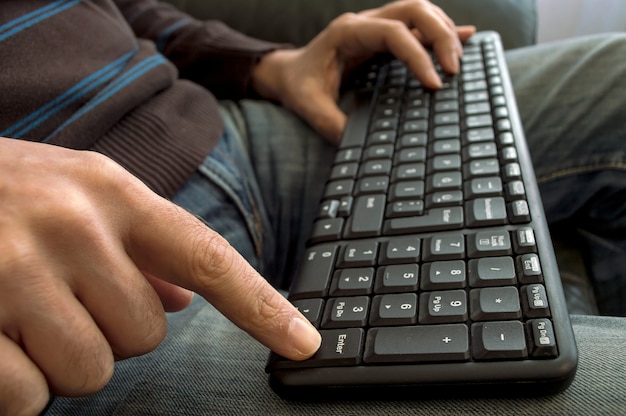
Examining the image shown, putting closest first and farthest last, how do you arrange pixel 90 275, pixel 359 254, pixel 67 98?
pixel 90 275 < pixel 359 254 < pixel 67 98

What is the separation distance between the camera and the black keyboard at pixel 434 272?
31 cm

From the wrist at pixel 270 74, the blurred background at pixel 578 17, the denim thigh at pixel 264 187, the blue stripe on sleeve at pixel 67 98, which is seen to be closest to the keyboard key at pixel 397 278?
the denim thigh at pixel 264 187

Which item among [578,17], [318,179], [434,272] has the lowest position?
[578,17]

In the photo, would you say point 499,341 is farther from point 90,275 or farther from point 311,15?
point 311,15

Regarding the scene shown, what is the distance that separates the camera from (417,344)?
1.05 ft

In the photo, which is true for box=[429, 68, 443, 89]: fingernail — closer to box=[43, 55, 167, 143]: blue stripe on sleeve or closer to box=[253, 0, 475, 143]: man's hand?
box=[253, 0, 475, 143]: man's hand

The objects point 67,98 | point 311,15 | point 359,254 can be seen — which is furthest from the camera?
point 311,15

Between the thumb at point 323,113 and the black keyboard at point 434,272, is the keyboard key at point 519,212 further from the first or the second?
the thumb at point 323,113

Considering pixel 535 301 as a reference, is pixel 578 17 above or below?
below

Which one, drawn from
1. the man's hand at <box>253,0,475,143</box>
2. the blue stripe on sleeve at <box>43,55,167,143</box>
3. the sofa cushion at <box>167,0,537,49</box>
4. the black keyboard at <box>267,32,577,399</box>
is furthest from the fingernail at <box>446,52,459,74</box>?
the blue stripe on sleeve at <box>43,55,167,143</box>

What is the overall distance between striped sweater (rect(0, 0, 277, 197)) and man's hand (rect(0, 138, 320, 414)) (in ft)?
0.68

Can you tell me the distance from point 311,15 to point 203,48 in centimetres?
20

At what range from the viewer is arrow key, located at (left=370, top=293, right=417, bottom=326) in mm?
340

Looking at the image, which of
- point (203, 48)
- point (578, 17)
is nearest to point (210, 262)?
point (203, 48)
